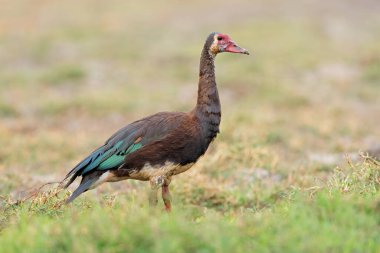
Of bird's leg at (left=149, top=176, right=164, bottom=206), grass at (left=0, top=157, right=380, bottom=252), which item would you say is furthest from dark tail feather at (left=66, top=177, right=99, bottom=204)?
grass at (left=0, top=157, right=380, bottom=252)

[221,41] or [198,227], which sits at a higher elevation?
[221,41]

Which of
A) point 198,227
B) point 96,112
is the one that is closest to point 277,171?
point 198,227

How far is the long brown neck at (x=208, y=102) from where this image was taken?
7.32 meters

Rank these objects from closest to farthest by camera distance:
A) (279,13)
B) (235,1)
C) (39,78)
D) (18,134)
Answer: (18,134)
(39,78)
(279,13)
(235,1)

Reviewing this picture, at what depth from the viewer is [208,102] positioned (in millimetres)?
7496

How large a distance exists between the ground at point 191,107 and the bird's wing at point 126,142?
302 millimetres

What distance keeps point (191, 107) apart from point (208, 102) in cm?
766

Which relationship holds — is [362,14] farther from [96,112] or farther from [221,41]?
[221,41]

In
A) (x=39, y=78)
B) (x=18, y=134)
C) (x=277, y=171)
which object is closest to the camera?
(x=277, y=171)

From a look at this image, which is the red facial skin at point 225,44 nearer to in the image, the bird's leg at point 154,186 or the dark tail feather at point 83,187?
the bird's leg at point 154,186

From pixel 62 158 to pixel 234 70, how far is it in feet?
27.2

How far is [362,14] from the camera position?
98.8ft

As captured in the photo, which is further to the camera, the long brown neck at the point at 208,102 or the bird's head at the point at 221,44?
the bird's head at the point at 221,44

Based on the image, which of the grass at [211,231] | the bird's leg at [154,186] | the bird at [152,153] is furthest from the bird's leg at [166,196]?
the grass at [211,231]
